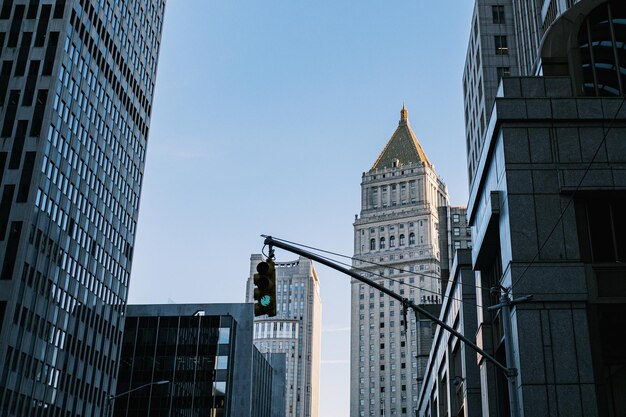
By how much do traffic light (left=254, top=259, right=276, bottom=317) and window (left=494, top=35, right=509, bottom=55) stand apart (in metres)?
60.2

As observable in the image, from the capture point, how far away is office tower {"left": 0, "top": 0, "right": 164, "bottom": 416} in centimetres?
6862

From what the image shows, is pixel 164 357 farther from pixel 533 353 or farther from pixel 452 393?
pixel 533 353

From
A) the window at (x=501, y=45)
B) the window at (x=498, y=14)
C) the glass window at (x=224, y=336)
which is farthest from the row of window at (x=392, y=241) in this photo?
the window at (x=501, y=45)

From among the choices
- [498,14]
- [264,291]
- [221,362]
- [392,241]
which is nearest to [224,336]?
[221,362]

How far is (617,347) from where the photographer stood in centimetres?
2444

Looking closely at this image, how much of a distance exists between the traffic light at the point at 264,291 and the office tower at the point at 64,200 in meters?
54.8

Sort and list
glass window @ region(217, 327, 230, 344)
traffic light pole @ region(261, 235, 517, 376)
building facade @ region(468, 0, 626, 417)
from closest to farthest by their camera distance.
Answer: traffic light pole @ region(261, 235, 517, 376)
building facade @ region(468, 0, 626, 417)
glass window @ region(217, 327, 230, 344)

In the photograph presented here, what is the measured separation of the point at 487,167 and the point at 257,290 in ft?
55.5

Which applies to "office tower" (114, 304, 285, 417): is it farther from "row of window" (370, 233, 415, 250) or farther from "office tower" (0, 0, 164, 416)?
"row of window" (370, 233, 415, 250)

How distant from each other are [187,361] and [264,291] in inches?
3431

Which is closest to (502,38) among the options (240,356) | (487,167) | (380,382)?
(487,167)

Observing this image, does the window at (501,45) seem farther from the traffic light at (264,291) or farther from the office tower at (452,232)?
the traffic light at (264,291)

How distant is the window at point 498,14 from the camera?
2908 inches

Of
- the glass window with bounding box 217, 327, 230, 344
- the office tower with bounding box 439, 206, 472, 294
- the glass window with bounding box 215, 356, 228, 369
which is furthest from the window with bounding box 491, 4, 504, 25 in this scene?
the glass window with bounding box 215, 356, 228, 369
